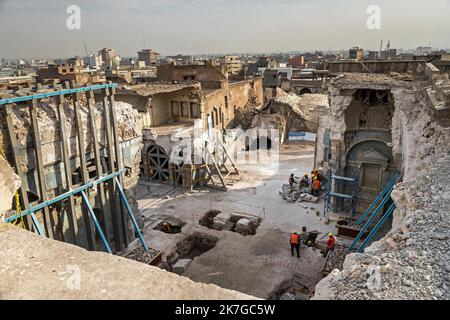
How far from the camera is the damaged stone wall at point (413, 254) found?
3.73 m

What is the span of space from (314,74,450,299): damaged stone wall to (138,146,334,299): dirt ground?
5.54 meters

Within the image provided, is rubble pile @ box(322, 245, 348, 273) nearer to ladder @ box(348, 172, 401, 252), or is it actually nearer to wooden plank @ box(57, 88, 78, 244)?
ladder @ box(348, 172, 401, 252)

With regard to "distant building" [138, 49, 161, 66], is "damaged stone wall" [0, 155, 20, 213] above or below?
below

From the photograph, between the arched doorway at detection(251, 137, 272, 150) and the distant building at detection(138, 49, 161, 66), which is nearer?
the arched doorway at detection(251, 137, 272, 150)

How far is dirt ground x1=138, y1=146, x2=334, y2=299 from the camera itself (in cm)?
1145

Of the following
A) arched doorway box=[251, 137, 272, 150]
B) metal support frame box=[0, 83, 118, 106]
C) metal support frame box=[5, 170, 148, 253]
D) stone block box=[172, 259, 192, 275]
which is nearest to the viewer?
metal support frame box=[0, 83, 118, 106]

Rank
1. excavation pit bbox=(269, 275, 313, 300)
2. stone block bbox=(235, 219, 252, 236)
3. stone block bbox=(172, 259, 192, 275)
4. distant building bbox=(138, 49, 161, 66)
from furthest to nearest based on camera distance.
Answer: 1. distant building bbox=(138, 49, 161, 66)
2. stone block bbox=(235, 219, 252, 236)
3. stone block bbox=(172, 259, 192, 275)
4. excavation pit bbox=(269, 275, 313, 300)

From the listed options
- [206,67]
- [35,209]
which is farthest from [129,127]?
[206,67]

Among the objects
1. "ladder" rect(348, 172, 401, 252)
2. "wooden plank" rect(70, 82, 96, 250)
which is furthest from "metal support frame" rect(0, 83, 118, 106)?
"ladder" rect(348, 172, 401, 252)

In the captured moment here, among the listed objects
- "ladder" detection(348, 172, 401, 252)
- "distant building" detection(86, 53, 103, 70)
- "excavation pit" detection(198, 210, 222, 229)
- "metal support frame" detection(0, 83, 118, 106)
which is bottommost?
"excavation pit" detection(198, 210, 222, 229)

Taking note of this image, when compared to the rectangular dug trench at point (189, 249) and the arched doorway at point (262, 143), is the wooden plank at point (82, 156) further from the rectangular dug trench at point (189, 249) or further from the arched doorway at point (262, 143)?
the arched doorway at point (262, 143)

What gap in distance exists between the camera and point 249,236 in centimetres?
1420
